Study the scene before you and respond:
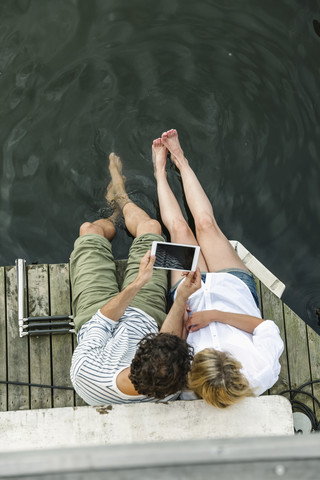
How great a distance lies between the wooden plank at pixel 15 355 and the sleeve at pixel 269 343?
5.45ft

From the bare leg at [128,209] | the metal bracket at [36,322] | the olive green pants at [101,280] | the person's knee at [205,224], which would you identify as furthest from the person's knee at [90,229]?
the person's knee at [205,224]

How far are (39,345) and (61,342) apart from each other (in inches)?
6.2

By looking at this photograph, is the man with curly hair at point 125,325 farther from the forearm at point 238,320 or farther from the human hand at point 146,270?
the forearm at point 238,320

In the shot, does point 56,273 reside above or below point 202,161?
below

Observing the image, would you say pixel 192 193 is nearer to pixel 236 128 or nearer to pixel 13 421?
pixel 236 128

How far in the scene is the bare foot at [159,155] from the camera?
14.3ft

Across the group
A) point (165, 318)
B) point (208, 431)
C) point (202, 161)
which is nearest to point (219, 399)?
point (208, 431)

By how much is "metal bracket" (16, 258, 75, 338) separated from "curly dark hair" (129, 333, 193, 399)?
45.4 inches

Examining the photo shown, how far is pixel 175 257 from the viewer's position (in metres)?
3.27

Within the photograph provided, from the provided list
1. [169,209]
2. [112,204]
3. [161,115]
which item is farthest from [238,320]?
[161,115]

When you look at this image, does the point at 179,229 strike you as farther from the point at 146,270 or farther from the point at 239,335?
the point at 239,335

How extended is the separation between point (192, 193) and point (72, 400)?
1766 millimetres

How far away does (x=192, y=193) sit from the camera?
4184 mm

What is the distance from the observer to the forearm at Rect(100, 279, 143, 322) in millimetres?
3180
